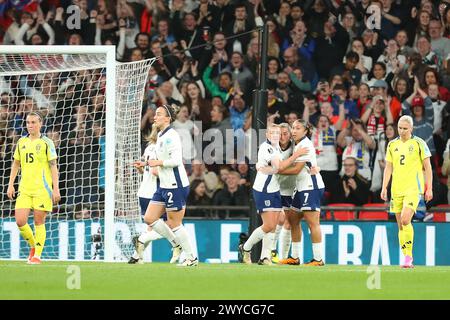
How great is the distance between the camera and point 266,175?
610 inches

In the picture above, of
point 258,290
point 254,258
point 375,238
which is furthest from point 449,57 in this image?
point 258,290

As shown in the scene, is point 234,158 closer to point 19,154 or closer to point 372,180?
point 372,180

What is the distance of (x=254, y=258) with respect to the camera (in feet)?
56.9

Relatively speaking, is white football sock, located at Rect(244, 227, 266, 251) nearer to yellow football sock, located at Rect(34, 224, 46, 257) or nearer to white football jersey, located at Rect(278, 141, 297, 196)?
white football jersey, located at Rect(278, 141, 297, 196)

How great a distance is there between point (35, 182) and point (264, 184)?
3.03 metres

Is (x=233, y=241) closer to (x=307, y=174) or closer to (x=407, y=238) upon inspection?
(x=307, y=174)

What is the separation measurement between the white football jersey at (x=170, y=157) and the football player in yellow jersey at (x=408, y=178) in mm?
2744

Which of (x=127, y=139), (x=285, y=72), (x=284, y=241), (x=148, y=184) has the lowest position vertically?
(x=284, y=241)

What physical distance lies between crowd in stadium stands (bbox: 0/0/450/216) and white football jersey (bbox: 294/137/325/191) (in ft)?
12.8

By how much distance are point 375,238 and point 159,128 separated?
17.6 feet

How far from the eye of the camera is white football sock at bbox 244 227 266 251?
1575 cm

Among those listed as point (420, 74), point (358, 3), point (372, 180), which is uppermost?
point (358, 3)

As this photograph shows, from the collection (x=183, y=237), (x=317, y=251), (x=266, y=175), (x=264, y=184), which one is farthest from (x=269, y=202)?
(x=183, y=237)

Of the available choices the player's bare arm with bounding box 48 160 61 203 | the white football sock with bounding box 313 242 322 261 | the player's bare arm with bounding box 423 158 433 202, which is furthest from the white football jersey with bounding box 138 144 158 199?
the player's bare arm with bounding box 423 158 433 202
